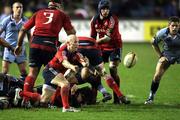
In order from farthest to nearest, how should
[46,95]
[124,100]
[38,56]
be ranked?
[124,100] → [38,56] → [46,95]

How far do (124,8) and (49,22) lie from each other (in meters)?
20.4

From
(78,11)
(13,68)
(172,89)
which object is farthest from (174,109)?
(78,11)

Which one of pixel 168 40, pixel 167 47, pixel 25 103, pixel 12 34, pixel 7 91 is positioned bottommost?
pixel 25 103

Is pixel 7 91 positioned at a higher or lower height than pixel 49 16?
lower

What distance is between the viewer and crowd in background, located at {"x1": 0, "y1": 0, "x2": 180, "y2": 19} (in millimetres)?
33312

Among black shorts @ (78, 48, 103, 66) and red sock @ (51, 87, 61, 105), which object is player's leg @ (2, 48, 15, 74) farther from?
red sock @ (51, 87, 61, 105)

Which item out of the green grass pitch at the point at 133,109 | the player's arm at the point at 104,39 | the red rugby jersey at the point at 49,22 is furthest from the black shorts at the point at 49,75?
the player's arm at the point at 104,39

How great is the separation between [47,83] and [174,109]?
2.54 m

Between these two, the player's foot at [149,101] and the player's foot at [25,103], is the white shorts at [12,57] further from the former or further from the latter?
the player's foot at [149,101]

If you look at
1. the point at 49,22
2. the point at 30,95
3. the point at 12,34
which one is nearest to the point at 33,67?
the point at 30,95

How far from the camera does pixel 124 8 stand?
111ft

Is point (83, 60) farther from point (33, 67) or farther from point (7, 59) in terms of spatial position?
point (7, 59)

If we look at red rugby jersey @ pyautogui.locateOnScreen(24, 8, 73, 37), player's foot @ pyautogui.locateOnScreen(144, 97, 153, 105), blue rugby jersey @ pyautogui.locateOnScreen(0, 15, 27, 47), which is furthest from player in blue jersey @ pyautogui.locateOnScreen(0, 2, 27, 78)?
player's foot @ pyautogui.locateOnScreen(144, 97, 153, 105)

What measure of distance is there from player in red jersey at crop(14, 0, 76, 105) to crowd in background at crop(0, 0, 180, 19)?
1925 centimetres
